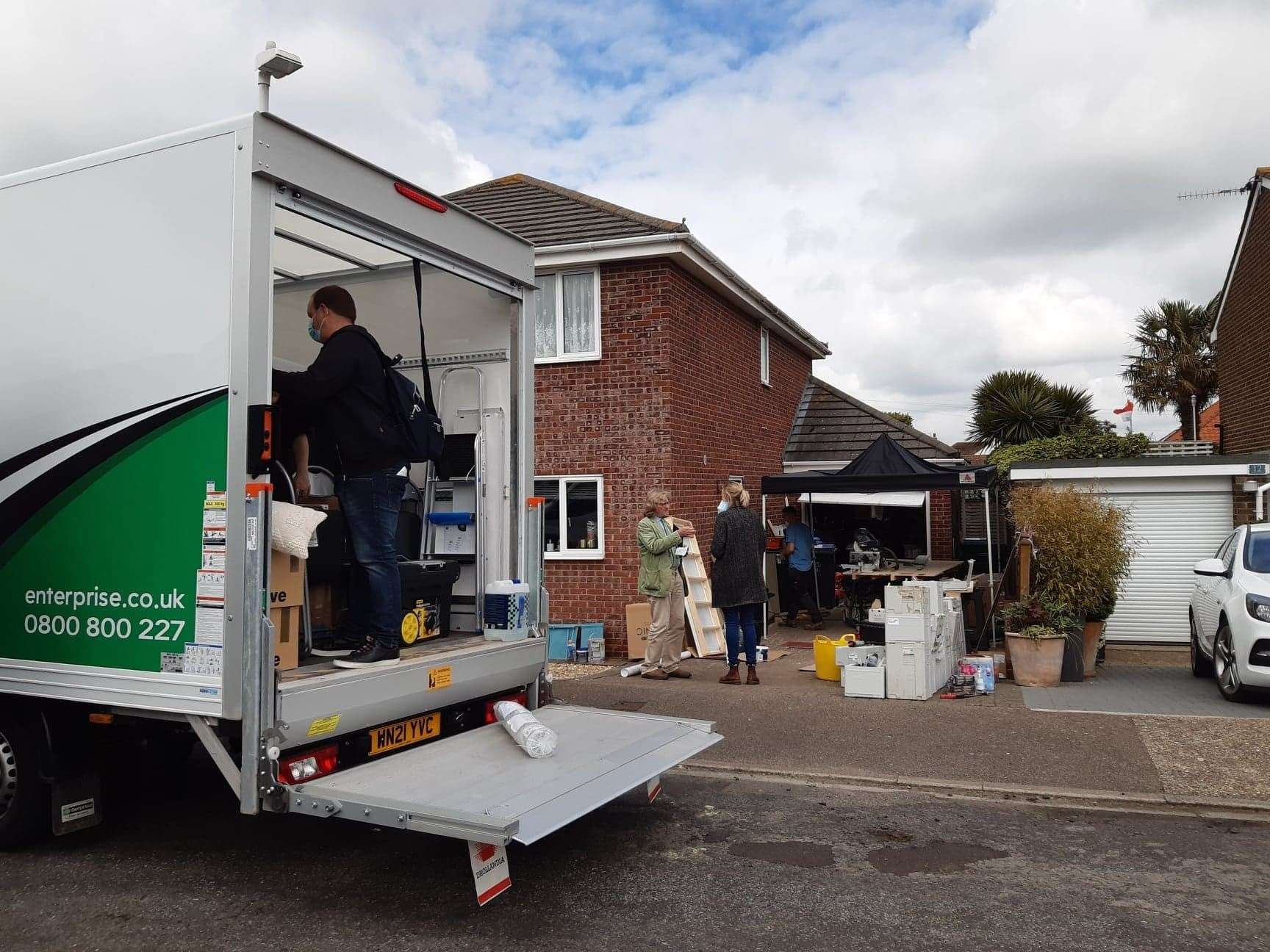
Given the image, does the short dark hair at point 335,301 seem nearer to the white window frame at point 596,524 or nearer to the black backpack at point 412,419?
the black backpack at point 412,419

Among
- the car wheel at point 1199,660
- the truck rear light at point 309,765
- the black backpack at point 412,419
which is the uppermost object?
the black backpack at point 412,419

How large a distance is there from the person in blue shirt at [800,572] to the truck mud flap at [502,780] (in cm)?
844

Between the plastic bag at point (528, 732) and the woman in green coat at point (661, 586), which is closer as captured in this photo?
the plastic bag at point (528, 732)

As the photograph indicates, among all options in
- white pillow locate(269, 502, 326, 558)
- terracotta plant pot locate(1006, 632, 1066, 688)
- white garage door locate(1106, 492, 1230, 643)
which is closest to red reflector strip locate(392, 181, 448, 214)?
white pillow locate(269, 502, 326, 558)

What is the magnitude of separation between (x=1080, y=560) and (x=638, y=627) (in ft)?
15.3

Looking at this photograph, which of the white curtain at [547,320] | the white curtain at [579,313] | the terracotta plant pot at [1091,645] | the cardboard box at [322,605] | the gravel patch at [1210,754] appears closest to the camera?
the cardboard box at [322,605]

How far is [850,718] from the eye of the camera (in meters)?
7.91

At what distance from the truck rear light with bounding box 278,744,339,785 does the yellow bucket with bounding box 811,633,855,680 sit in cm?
597

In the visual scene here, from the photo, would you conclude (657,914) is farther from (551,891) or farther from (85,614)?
(85,614)

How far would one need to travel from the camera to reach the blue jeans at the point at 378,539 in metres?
4.88

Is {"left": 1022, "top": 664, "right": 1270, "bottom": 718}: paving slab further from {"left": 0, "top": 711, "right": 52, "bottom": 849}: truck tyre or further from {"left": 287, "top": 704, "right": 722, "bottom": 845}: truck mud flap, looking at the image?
{"left": 0, "top": 711, "right": 52, "bottom": 849}: truck tyre

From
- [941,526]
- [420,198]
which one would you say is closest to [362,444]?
[420,198]

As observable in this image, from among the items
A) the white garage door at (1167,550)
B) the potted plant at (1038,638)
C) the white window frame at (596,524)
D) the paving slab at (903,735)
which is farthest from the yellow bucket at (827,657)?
the white garage door at (1167,550)

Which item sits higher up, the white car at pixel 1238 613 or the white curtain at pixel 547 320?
the white curtain at pixel 547 320
